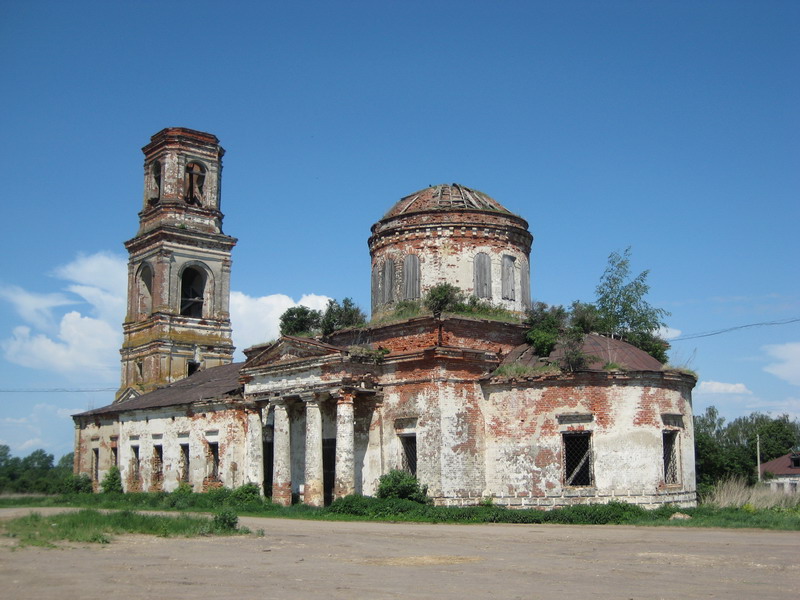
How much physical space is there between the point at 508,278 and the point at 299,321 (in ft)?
23.0

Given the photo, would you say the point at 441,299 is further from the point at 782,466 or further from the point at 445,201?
the point at 782,466

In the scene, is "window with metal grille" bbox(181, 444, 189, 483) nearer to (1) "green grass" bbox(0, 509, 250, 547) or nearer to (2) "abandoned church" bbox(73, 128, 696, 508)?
(2) "abandoned church" bbox(73, 128, 696, 508)

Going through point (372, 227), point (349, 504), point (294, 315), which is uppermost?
point (372, 227)

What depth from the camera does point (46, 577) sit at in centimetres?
1058

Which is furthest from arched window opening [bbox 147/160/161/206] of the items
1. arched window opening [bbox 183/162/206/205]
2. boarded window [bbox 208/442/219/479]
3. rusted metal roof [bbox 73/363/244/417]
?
boarded window [bbox 208/442/219/479]

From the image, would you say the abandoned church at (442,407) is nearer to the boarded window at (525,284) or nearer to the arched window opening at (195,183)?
the boarded window at (525,284)

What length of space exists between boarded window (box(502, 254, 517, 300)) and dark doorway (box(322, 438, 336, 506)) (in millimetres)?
7036

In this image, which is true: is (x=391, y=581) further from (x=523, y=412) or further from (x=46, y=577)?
(x=523, y=412)

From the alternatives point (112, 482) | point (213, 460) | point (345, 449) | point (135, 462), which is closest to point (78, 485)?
point (112, 482)

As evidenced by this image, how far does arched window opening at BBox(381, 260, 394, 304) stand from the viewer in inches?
1046

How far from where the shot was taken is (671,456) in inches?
864

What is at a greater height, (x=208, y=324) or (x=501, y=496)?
(x=208, y=324)

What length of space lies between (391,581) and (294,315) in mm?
17494

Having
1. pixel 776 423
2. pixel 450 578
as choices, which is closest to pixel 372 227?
pixel 450 578
